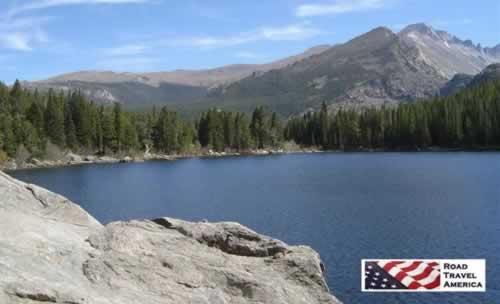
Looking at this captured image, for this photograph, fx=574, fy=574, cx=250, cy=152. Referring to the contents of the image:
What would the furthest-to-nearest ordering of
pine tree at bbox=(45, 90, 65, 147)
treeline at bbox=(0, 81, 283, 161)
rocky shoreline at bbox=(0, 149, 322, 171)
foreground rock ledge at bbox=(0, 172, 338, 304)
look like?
pine tree at bbox=(45, 90, 65, 147), treeline at bbox=(0, 81, 283, 161), rocky shoreline at bbox=(0, 149, 322, 171), foreground rock ledge at bbox=(0, 172, 338, 304)

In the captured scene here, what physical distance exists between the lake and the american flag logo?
1.43 ft

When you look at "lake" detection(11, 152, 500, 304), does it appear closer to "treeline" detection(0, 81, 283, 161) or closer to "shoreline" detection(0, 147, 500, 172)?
"shoreline" detection(0, 147, 500, 172)

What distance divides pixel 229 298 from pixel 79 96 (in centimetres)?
14827

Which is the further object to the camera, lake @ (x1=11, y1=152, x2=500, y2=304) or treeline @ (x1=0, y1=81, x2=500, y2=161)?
treeline @ (x1=0, y1=81, x2=500, y2=161)

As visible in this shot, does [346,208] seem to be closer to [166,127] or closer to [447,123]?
[166,127]

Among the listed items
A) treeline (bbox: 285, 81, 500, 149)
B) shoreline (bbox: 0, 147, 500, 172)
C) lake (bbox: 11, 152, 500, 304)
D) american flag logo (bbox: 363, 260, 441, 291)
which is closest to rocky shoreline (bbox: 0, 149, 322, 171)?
shoreline (bbox: 0, 147, 500, 172)

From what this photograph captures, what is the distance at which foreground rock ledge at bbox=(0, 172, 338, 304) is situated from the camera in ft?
38.0

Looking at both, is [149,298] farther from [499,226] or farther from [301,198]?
[301,198]

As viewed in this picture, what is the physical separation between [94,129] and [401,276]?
13472cm

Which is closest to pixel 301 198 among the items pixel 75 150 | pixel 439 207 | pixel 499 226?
pixel 439 207

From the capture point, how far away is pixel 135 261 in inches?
543

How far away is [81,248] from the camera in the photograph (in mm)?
13625

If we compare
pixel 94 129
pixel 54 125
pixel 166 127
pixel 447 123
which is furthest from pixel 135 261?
pixel 447 123

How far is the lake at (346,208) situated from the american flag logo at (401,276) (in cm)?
44
